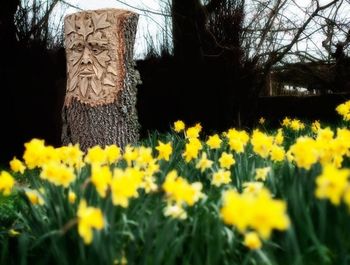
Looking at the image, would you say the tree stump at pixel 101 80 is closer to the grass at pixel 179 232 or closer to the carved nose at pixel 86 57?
the carved nose at pixel 86 57

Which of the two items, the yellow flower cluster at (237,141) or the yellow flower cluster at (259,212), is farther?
the yellow flower cluster at (237,141)

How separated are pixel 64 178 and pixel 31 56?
5.27m

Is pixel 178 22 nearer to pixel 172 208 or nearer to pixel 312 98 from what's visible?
pixel 312 98

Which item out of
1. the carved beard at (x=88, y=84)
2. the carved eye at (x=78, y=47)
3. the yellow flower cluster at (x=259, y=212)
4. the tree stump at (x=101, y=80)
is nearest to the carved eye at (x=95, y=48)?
the tree stump at (x=101, y=80)

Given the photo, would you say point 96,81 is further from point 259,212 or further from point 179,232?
point 259,212

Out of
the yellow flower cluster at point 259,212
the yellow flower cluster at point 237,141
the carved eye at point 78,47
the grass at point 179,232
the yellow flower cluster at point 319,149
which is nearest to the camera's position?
the yellow flower cluster at point 259,212

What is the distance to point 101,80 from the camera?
14.4 feet

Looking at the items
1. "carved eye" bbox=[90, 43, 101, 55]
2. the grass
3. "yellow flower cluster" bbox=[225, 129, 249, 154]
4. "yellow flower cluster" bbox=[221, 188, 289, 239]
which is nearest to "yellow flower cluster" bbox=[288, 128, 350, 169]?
the grass

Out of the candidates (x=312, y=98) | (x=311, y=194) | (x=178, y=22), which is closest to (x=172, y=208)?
(x=311, y=194)

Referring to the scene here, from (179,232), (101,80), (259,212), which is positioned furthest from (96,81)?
(259,212)

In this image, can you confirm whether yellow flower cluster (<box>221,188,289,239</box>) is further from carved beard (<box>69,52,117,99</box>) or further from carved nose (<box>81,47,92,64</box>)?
carved nose (<box>81,47,92,64</box>)

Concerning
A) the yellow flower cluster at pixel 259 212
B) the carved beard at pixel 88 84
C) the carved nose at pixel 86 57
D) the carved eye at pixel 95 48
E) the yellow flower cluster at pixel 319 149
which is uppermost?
the carved eye at pixel 95 48

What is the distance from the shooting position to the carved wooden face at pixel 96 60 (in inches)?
173

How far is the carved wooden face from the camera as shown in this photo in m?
4.38
